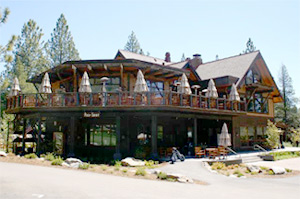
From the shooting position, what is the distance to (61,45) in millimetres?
46188

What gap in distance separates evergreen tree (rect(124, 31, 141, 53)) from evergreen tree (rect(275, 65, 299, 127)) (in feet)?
90.2

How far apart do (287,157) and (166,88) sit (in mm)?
11154

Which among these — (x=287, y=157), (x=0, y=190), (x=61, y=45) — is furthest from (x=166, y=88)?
(x=61, y=45)

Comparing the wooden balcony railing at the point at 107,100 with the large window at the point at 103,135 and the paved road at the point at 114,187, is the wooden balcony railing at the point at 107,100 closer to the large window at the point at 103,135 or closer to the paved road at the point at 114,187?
the large window at the point at 103,135

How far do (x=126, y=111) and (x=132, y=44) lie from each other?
39.2 meters

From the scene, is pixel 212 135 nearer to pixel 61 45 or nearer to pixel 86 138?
pixel 86 138

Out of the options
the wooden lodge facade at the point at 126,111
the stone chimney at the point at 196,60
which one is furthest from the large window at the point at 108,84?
the stone chimney at the point at 196,60

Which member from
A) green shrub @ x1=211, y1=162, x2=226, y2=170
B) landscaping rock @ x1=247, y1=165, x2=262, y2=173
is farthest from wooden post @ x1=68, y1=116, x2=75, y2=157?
landscaping rock @ x1=247, y1=165, x2=262, y2=173

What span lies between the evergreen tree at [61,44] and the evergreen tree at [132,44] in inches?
471

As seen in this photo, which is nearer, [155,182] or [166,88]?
[155,182]

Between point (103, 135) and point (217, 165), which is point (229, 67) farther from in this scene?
point (103, 135)

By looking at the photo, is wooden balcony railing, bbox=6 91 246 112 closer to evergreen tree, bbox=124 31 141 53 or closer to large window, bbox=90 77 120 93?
large window, bbox=90 77 120 93

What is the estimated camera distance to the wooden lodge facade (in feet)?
58.3

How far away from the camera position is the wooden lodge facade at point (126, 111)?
17781 mm
